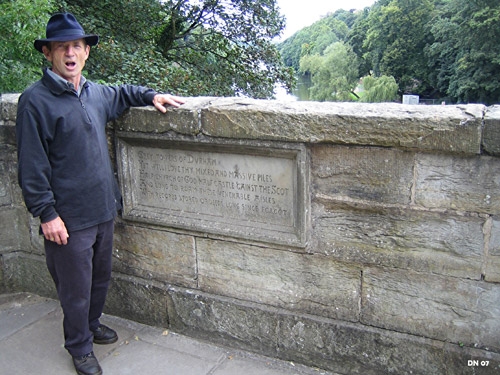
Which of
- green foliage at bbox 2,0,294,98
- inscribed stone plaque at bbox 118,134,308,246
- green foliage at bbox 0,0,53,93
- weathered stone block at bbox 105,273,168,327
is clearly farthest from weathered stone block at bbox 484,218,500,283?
green foliage at bbox 2,0,294,98

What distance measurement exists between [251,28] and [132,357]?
34.7 feet

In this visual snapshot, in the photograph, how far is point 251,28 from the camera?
12.1m

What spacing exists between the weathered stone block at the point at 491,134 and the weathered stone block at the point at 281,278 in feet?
3.03

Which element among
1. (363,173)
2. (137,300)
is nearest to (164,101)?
(363,173)

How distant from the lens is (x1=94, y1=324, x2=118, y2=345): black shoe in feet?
9.99

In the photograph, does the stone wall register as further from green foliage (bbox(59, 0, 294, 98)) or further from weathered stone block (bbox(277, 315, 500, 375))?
green foliage (bbox(59, 0, 294, 98))

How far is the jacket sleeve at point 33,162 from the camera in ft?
7.91

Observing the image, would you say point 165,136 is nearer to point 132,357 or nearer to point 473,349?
point 132,357

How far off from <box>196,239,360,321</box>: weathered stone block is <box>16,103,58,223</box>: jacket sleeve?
1007 mm

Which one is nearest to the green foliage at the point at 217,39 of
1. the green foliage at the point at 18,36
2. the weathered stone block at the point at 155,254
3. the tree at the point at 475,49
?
the green foliage at the point at 18,36

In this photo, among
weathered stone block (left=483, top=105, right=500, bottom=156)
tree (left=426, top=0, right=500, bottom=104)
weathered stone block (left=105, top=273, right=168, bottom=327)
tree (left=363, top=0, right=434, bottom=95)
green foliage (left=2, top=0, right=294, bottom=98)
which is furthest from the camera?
tree (left=363, top=0, right=434, bottom=95)

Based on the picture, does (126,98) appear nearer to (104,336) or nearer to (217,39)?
(104,336)

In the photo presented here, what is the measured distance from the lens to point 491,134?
212cm

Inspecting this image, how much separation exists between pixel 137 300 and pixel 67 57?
1676 millimetres
